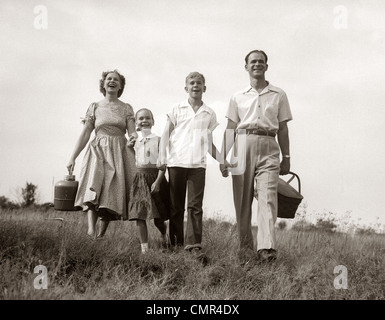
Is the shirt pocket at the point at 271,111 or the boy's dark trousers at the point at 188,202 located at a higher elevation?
the shirt pocket at the point at 271,111

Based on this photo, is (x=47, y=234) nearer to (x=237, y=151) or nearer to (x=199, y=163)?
(x=199, y=163)

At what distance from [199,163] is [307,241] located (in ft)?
9.09

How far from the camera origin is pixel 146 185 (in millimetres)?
5621

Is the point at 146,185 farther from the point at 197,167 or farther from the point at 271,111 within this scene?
the point at 271,111

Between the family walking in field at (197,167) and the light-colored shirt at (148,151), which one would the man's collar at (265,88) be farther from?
the light-colored shirt at (148,151)

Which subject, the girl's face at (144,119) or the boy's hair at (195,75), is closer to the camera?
the boy's hair at (195,75)

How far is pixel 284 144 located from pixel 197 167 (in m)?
1.05

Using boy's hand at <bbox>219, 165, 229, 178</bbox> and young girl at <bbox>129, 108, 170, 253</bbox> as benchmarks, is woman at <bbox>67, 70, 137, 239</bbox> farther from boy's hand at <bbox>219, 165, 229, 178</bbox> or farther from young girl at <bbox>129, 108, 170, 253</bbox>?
boy's hand at <bbox>219, 165, 229, 178</bbox>

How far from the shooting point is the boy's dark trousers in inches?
209

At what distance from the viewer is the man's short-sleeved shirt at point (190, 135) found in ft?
17.6

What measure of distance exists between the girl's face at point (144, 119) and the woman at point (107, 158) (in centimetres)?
31

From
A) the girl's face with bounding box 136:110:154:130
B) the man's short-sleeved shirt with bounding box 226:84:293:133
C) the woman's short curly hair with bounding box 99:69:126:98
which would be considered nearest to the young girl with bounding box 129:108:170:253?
the girl's face with bounding box 136:110:154:130

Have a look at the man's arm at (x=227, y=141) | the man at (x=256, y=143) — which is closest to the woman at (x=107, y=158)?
the man's arm at (x=227, y=141)
